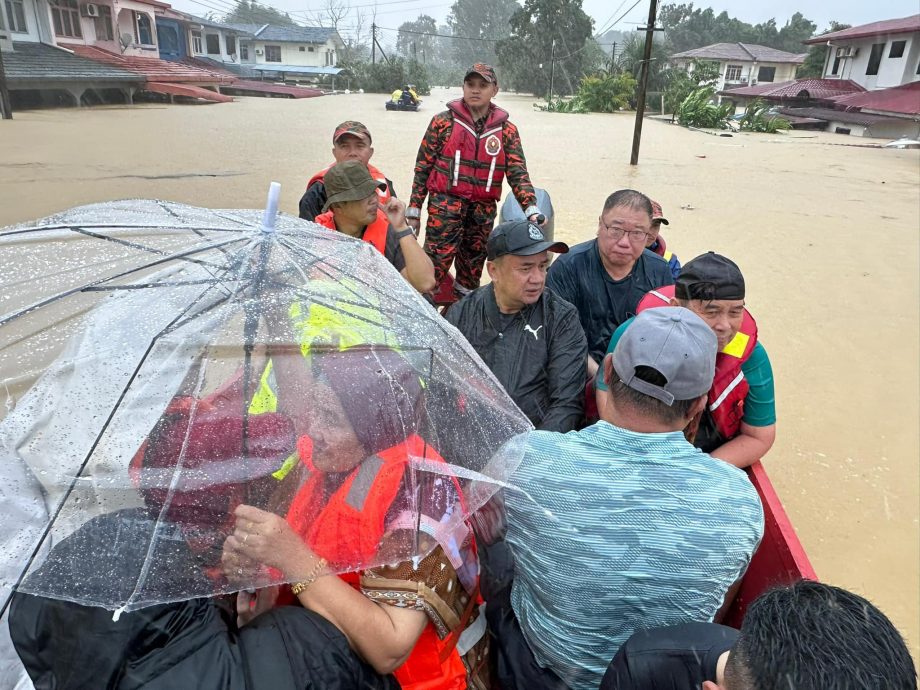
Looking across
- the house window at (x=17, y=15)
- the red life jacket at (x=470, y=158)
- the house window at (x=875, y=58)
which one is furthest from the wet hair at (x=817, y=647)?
the house window at (x=875, y=58)

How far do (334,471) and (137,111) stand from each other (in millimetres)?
25948

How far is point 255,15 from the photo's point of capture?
2800 inches

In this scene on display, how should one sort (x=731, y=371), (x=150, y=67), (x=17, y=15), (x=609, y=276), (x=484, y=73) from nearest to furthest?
(x=731, y=371), (x=609, y=276), (x=484, y=73), (x=17, y=15), (x=150, y=67)

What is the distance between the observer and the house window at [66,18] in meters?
25.8

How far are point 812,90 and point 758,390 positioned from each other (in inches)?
1317

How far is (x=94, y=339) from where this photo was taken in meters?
1.19

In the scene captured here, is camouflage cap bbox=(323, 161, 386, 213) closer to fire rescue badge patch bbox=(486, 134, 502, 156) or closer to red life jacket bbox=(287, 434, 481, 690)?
fire rescue badge patch bbox=(486, 134, 502, 156)

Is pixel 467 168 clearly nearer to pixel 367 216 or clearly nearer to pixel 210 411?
pixel 367 216

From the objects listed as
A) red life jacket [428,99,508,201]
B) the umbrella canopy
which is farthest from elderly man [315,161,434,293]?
red life jacket [428,99,508,201]

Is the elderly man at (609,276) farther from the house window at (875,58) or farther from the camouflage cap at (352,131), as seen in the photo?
the house window at (875,58)

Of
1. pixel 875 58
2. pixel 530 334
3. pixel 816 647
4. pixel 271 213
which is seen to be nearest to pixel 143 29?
pixel 875 58

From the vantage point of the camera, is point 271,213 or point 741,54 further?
point 741,54

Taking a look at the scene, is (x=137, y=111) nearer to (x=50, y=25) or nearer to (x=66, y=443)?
(x=50, y=25)

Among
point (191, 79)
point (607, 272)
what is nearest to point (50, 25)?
point (191, 79)
